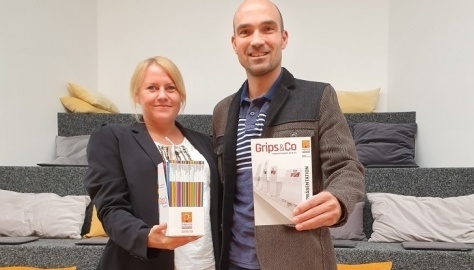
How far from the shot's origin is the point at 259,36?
1.11 metres

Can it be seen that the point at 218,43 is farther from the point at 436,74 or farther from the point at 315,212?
the point at 315,212

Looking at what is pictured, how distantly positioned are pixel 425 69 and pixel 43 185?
233 cm

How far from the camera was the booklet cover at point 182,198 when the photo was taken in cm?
99

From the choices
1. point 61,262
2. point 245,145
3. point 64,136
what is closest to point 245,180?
point 245,145

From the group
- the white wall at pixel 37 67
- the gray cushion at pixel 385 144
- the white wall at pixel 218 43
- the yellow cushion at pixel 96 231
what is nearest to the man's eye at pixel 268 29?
the yellow cushion at pixel 96 231

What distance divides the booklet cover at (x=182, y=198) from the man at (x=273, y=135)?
0.13 m

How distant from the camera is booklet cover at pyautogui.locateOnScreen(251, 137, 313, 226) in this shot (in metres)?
0.95

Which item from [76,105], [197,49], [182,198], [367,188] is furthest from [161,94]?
[197,49]

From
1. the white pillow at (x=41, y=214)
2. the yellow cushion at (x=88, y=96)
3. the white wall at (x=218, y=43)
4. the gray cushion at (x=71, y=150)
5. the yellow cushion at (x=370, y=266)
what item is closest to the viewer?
the yellow cushion at (x=370, y=266)

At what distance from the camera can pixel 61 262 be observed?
2.36m

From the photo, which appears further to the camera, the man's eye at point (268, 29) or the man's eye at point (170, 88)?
the man's eye at point (170, 88)

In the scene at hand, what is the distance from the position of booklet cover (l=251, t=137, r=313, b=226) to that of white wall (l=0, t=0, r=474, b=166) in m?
2.45

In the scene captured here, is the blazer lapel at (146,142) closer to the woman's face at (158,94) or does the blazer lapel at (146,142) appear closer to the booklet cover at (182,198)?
the woman's face at (158,94)

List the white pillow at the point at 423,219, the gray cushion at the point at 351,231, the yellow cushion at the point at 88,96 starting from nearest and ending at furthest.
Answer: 1. the white pillow at the point at 423,219
2. the gray cushion at the point at 351,231
3. the yellow cushion at the point at 88,96
